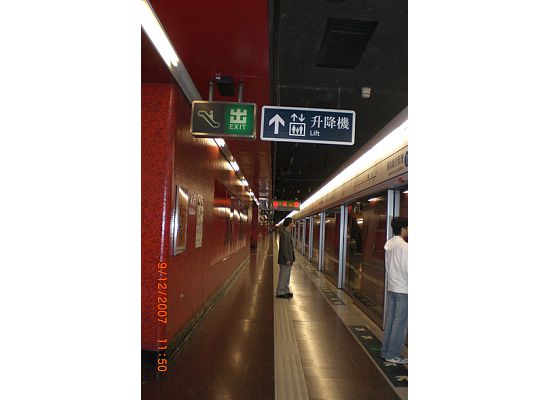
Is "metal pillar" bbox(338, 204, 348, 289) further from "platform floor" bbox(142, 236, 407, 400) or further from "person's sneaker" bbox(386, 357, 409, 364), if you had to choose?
"person's sneaker" bbox(386, 357, 409, 364)

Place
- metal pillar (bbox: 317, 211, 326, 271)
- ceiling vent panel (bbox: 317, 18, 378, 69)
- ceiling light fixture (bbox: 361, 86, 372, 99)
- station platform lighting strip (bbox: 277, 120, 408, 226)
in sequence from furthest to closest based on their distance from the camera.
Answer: metal pillar (bbox: 317, 211, 326, 271) < station platform lighting strip (bbox: 277, 120, 408, 226) < ceiling light fixture (bbox: 361, 86, 372, 99) < ceiling vent panel (bbox: 317, 18, 378, 69)

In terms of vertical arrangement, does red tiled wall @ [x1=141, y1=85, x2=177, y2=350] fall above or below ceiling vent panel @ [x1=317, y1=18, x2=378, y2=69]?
below

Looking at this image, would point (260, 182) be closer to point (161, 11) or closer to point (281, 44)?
point (281, 44)

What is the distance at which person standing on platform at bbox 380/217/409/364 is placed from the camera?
3.60 m

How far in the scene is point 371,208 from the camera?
21.2 feet

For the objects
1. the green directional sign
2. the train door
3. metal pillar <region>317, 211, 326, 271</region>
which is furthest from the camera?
metal pillar <region>317, 211, 326, 271</region>

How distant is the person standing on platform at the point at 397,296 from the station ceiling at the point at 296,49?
1654 mm

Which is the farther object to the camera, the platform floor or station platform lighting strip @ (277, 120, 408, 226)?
station platform lighting strip @ (277, 120, 408, 226)

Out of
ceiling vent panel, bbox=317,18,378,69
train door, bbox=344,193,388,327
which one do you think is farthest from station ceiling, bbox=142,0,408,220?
train door, bbox=344,193,388,327

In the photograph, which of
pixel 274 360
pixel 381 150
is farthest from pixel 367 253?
pixel 274 360

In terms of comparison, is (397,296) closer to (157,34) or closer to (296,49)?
(296,49)

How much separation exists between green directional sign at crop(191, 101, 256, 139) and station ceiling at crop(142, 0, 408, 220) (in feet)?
0.91
